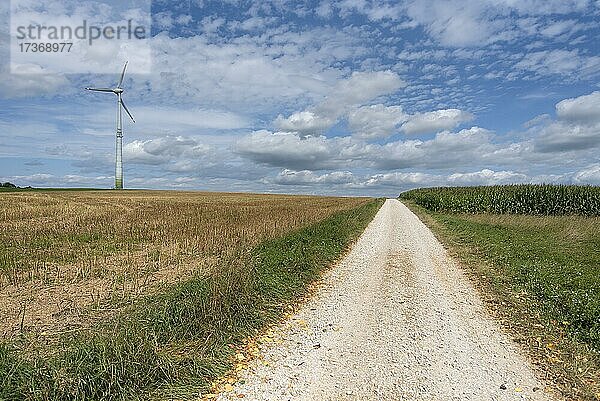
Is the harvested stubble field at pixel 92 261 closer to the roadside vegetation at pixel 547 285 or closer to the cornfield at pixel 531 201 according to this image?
the roadside vegetation at pixel 547 285

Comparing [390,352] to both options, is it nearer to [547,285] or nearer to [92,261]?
[547,285]

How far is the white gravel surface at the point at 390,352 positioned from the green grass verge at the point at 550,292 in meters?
0.43

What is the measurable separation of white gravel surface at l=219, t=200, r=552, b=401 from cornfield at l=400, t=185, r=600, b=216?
28.7 m

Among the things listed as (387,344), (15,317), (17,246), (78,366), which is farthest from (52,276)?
(387,344)

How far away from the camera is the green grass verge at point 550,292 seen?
6.07 m

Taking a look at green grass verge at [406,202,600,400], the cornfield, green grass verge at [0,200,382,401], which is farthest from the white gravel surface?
the cornfield

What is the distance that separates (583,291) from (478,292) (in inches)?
83.4

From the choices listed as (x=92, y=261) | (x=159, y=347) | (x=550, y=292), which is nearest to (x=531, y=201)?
(x=550, y=292)

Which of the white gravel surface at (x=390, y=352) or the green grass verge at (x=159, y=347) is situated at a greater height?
the green grass verge at (x=159, y=347)

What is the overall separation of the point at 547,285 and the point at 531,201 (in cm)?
2924

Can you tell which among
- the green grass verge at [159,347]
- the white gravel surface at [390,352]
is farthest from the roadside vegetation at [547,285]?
the green grass verge at [159,347]

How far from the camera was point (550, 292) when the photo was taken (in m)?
9.31

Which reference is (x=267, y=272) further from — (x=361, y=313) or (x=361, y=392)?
(x=361, y=392)

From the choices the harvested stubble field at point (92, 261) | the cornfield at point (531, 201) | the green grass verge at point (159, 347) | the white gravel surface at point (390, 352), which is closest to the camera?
the green grass verge at point (159, 347)
